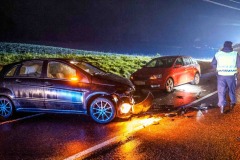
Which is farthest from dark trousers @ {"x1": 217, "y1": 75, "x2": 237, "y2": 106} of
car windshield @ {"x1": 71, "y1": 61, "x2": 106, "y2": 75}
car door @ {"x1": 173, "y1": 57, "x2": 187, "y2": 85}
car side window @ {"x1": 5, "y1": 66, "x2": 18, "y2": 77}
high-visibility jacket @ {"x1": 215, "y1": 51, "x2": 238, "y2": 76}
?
car side window @ {"x1": 5, "y1": 66, "x2": 18, "y2": 77}

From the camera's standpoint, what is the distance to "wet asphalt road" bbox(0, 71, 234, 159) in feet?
16.7

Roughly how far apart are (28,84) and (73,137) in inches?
92.2

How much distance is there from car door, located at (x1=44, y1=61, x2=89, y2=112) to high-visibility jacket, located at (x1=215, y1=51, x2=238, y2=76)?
378 centimetres

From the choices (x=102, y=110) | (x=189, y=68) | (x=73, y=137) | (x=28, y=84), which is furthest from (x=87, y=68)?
(x=189, y=68)

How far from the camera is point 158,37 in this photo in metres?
63.4

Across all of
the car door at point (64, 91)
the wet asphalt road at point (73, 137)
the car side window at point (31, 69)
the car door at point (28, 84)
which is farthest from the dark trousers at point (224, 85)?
the car side window at point (31, 69)

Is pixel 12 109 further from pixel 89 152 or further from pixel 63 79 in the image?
pixel 89 152

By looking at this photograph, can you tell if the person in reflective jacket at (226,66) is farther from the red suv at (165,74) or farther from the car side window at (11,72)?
the car side window at (11,72)

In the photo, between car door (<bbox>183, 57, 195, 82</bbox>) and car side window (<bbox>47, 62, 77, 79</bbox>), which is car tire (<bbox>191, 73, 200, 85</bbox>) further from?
car side window (<bbox>47, 62, 77, 79</bbox>)

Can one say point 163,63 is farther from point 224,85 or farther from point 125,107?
point 125,107

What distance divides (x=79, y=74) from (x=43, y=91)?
1.05 meters

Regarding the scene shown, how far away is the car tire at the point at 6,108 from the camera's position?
7.77m

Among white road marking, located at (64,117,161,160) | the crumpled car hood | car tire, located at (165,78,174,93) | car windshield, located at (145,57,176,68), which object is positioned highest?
car windshield, located at (145,57,176,68)

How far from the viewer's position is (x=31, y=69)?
25.6ft
